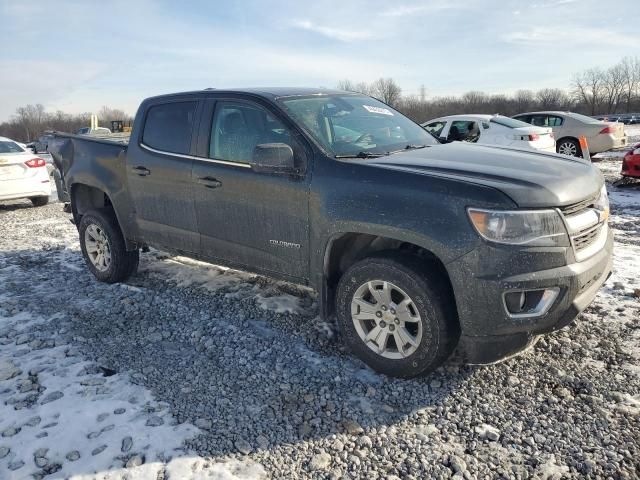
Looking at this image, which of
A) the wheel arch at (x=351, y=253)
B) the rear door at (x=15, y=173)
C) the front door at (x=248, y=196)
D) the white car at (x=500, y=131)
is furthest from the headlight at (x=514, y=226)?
the rear door at (x=15, y=173)

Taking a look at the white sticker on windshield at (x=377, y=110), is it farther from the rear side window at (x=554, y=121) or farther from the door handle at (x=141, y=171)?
the rear side window at (x=554, y=121)

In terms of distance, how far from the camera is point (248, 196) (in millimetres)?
3787

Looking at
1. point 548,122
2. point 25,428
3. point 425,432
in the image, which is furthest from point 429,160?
point 548,122

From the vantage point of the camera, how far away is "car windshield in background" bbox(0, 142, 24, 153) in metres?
10.5

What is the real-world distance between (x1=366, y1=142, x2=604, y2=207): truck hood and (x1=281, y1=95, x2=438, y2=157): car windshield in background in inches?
10.7

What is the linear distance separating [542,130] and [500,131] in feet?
2.99

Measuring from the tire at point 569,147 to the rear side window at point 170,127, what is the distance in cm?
1294

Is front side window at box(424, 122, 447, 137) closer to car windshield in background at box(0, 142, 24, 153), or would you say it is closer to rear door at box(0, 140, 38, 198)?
rear door at box(0, 140, 38, 198)

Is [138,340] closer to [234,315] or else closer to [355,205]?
[234,315]

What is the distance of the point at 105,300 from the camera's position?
15.8 ft

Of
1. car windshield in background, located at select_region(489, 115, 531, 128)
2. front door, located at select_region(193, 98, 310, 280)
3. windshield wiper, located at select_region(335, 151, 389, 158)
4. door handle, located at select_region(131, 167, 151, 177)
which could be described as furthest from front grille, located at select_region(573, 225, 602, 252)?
car windshield in background, located at select_region(489, 115, 531, 128)

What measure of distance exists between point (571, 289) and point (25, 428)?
10.4ft

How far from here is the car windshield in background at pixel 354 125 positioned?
365 cm

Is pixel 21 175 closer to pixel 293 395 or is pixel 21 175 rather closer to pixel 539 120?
pixel 293 395
